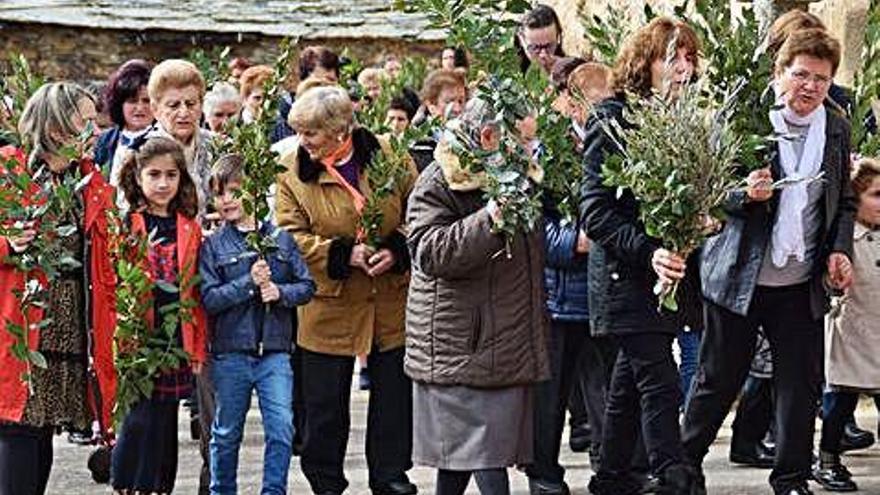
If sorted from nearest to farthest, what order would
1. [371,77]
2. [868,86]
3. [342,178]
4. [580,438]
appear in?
[342,178] < [868,86] < [580,438] < [371,77]

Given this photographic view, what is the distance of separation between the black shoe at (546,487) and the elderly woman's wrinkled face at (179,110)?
216 cm

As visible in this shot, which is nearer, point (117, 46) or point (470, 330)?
point (470, 330)

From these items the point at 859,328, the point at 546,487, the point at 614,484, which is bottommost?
the point at 546,487

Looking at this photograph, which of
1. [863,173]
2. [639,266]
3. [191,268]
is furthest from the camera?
[863,173]

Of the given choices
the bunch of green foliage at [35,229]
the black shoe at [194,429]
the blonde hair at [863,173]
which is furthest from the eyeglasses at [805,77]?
the black shoe at [194,429]

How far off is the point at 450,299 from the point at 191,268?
3.93 ft

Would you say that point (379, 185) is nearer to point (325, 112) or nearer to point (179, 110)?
point (325, 112)

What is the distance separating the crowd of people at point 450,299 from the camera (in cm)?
769

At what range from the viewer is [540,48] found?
11469 millimetres

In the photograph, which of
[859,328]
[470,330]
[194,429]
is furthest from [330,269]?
[859,328]

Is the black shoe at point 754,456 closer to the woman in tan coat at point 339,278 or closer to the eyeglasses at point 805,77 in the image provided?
the woman in tan coat at point 339,278

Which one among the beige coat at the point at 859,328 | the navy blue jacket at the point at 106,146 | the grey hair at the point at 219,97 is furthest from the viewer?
the grey hair at the point at 219,97

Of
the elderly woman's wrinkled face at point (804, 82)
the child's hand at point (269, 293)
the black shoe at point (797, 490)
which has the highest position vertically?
the elderly woman's wrinkled face at point (804, 82)

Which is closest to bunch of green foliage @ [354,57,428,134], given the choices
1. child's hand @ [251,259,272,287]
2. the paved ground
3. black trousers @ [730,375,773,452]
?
the paved ground
